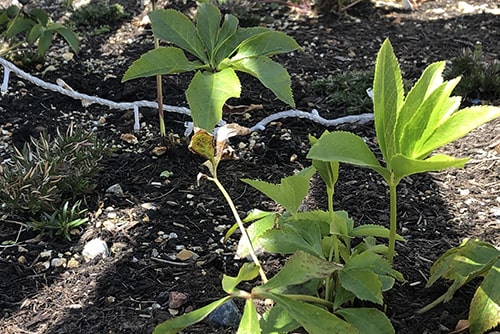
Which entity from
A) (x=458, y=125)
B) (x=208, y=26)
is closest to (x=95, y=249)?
(x=208, y=26)

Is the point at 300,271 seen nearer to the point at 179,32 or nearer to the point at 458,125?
the point at 458,125

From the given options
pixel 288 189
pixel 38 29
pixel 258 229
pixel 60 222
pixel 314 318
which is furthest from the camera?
pixel 38 29

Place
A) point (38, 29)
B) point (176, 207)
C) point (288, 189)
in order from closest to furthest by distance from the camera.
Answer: point (288, 189) < point (176, 207) < point (38, 29)

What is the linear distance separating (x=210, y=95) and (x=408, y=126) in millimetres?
509

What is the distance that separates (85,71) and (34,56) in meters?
0.29

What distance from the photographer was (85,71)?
2949mm

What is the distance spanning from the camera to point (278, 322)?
1188 millimetres

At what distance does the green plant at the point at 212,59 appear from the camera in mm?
1479

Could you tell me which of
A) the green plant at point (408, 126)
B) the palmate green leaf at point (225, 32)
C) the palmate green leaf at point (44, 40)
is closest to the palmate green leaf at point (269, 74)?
the palmate green leaf at point (225, 32)

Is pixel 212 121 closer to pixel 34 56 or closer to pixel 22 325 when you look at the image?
pixel 22 325

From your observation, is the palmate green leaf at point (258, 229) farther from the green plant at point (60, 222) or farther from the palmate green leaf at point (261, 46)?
the green plant at point (60, 222)

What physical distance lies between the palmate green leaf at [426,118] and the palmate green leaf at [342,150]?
8cm

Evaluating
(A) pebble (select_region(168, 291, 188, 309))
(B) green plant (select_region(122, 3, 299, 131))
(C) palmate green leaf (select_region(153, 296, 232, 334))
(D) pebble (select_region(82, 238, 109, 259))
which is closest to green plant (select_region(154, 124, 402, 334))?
(C) palmate green leaf (select_region(153, 296, 232, 334))

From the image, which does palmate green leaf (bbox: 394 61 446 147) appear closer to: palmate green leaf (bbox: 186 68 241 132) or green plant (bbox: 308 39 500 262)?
green plant (bbox: 308 39 500 262)
